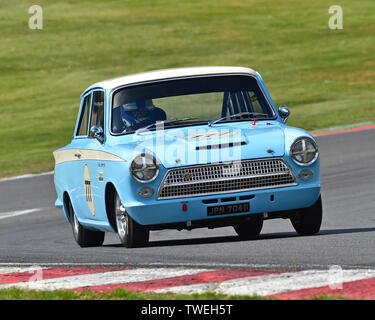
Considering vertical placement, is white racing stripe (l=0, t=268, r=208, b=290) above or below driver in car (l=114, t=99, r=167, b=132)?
below

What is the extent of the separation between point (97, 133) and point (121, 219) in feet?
3.48

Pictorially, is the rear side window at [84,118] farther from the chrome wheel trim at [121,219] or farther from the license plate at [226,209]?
the license plate at [226,209]

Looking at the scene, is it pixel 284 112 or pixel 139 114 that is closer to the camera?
pixel 139 114

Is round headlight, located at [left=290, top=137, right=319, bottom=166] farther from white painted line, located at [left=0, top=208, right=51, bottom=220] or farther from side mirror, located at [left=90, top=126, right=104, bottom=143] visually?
white painted line, located at [left=0, top=208, right=51, bottom=220]

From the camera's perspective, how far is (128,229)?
9438 millimetres

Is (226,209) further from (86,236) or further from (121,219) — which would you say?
(86,236)

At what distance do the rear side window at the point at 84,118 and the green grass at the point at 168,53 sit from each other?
1056cm

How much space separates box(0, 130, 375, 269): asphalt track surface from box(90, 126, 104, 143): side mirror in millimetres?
1138

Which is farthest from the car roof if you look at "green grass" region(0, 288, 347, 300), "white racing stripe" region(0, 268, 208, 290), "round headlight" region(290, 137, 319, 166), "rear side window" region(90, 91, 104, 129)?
"green grass" region(0, 288, 347, 300)

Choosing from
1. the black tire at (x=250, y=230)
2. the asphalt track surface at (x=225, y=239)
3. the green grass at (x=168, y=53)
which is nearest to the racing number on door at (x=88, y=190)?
the asphalt track surface at (x=225, y=239)

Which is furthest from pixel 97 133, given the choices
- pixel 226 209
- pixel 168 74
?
pixel 226 209

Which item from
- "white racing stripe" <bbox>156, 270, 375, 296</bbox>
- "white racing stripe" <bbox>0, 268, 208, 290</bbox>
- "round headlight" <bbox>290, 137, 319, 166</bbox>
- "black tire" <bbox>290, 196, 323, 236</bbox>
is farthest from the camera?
"black tire" <bbox>290, 196, 323, 236</bbox>

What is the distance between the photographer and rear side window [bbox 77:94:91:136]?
11211mm

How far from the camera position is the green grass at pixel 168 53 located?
3005 cm
